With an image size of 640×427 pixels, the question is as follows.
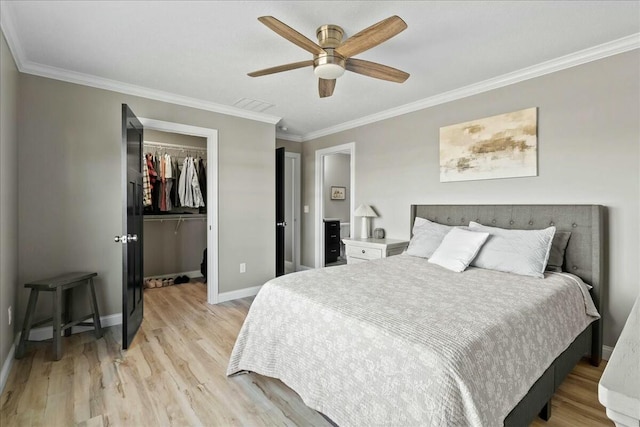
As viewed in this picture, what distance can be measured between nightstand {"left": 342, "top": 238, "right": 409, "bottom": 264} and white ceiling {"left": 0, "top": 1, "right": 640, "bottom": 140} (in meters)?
1.62

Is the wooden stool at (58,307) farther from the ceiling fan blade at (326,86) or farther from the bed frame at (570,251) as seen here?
the bed frame at (570,251)

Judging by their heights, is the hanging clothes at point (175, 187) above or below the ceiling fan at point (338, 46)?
below

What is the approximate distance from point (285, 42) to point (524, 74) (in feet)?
6.86

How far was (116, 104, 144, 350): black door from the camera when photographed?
2.51m

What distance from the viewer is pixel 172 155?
479 cm

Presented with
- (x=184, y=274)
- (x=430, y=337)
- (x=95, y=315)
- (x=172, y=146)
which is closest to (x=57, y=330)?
(x=95, y=315)

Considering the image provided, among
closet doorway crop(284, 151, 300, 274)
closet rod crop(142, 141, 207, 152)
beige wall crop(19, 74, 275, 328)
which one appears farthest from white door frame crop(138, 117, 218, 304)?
closet doorway crop(284, 151, 300, 274)

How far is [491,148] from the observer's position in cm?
300

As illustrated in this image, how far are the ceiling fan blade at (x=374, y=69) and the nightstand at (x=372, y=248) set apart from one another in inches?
70.0

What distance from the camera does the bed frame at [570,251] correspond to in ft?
5.58

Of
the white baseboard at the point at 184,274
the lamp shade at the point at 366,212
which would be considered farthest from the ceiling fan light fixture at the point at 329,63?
the white baseboard at the point at 184,274

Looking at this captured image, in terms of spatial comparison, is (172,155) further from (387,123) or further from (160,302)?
(387,123)

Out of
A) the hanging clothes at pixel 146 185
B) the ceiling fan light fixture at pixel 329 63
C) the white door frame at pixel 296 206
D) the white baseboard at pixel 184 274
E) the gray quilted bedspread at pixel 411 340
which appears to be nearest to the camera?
the gray quilted bedspread at pixel 411 340

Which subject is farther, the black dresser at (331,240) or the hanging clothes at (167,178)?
the black dresser at (331,240)
